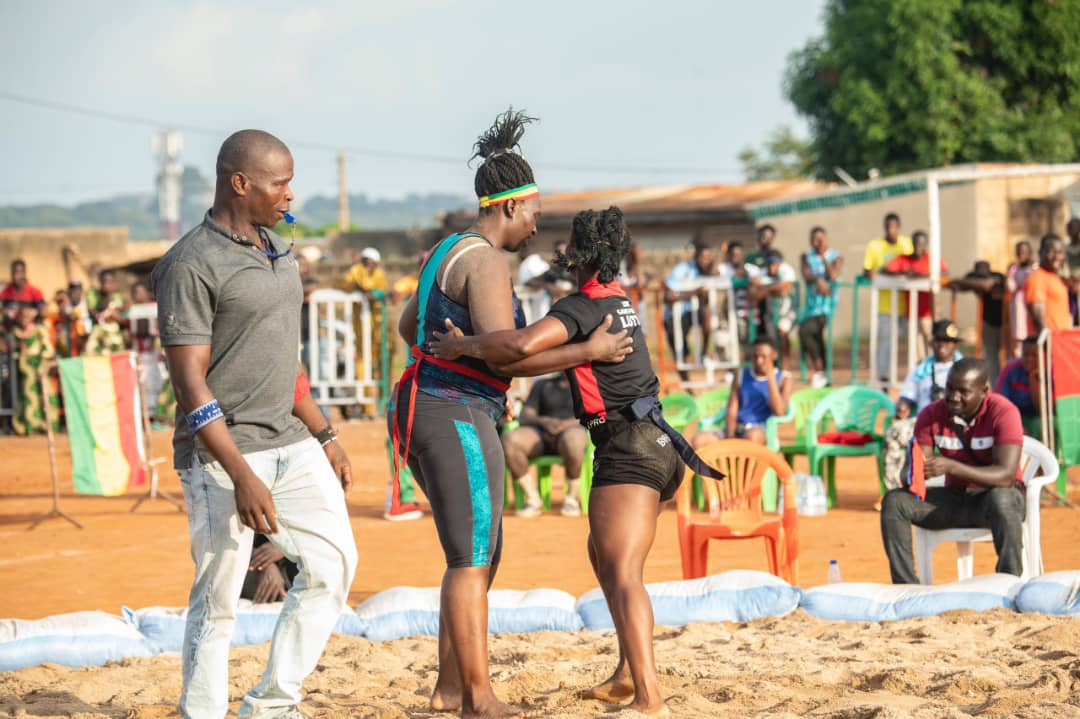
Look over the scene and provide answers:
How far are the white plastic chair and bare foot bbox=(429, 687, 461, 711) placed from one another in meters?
3.28

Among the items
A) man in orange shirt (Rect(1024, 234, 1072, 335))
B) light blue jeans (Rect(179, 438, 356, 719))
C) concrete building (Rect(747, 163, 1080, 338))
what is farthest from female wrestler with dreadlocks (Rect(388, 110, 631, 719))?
concrete building (Rect(747, 163, 1080, 338))

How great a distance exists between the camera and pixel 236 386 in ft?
14.0

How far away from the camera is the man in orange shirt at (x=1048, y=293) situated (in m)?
11.9

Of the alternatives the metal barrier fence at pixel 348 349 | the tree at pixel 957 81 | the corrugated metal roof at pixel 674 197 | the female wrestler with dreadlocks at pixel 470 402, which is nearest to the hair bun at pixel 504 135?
the female wrestler with dreadlocks at pixel 470 402

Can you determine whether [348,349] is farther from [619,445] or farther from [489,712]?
[489,712]

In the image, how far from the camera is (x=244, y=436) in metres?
4.25

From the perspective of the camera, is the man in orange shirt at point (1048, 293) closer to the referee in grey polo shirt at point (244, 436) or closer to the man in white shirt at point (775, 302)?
the man in white shirt at point (775, 302)

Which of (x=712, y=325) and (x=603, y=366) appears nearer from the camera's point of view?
(x=603, y=366)

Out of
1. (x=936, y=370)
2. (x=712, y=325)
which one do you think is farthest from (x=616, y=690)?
(x=712, y=325)

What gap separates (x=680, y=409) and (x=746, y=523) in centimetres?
420

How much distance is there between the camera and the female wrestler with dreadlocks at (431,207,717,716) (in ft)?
15.7

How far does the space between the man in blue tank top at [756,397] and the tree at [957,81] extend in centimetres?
1590

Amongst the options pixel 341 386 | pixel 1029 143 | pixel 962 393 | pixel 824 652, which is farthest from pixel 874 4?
pixel 824 652

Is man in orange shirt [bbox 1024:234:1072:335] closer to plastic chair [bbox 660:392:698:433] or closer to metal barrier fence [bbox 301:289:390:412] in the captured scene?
plastic chair [bbox 660:392:698:433]
